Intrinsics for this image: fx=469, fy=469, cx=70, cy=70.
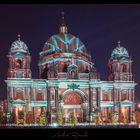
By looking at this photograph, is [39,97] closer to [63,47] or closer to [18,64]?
[18,64]

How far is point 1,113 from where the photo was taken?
861cm

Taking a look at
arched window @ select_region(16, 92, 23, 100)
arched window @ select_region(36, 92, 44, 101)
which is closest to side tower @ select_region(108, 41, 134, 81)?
arched window @ select_region(36, 92, 44, 101)

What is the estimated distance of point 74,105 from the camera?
9570 mm

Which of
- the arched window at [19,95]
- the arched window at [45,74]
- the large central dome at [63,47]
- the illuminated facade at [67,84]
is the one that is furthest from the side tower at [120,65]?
the arched window at [19,95]

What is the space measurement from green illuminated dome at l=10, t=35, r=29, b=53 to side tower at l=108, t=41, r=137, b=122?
162 cm

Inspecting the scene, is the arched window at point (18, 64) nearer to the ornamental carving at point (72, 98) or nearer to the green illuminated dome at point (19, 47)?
the green illuminated dome at point (19, 47)

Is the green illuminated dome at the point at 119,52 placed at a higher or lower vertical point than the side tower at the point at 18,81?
higher

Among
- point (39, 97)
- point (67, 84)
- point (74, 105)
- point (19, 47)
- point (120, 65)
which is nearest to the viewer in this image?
point (19, 47)

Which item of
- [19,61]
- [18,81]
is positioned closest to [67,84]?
[18,81]

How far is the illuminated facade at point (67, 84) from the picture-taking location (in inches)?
352

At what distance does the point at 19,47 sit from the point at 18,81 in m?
1.01
